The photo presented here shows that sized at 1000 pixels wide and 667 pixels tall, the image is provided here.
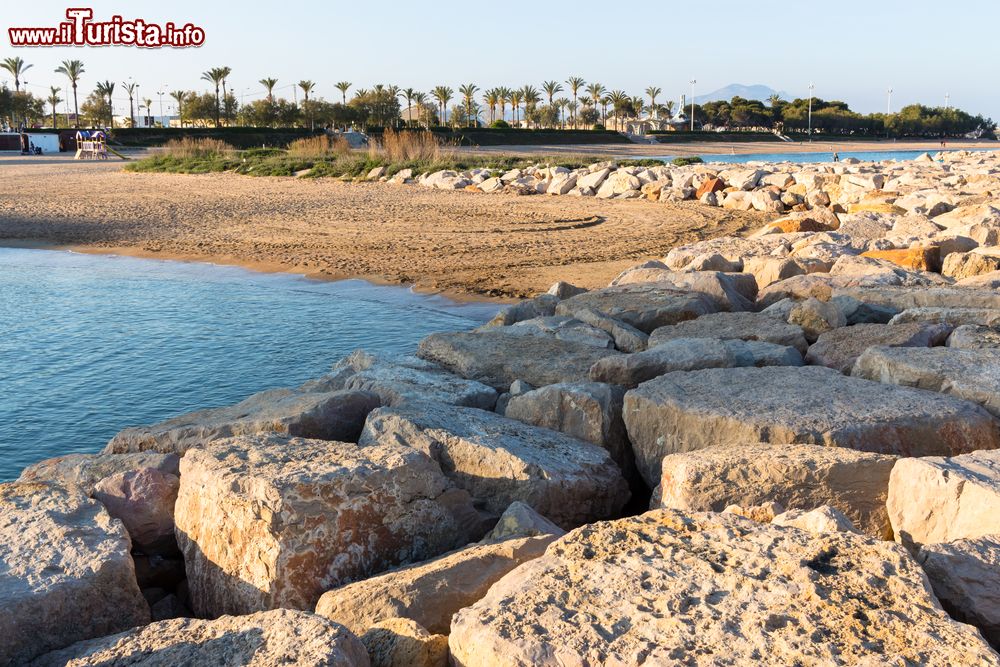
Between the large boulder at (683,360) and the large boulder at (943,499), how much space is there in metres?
1.81

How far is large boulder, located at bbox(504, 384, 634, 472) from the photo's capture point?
4406 millimetres

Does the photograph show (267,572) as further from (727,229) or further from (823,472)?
(727,229)

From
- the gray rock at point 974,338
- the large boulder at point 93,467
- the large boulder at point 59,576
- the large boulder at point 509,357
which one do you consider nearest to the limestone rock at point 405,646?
the large boulder at point 59,576

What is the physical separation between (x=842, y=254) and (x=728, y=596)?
7.15 metres

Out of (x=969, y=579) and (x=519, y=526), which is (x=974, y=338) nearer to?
(x=969, y=579)

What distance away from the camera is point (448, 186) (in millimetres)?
21766

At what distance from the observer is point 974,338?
16.7 ft

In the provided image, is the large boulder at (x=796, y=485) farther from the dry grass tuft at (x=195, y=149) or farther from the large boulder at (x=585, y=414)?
the dry grass tuft at (x=195, y=149)

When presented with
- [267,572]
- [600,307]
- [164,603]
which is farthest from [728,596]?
[600,307]

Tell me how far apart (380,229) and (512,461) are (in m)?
12.1

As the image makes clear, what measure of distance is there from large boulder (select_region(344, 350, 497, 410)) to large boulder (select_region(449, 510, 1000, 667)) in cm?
219

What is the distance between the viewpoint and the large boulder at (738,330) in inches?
226

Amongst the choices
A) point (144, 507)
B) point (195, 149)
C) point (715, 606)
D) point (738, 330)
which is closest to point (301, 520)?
point (144, 507)

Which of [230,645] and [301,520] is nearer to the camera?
[230,645]
